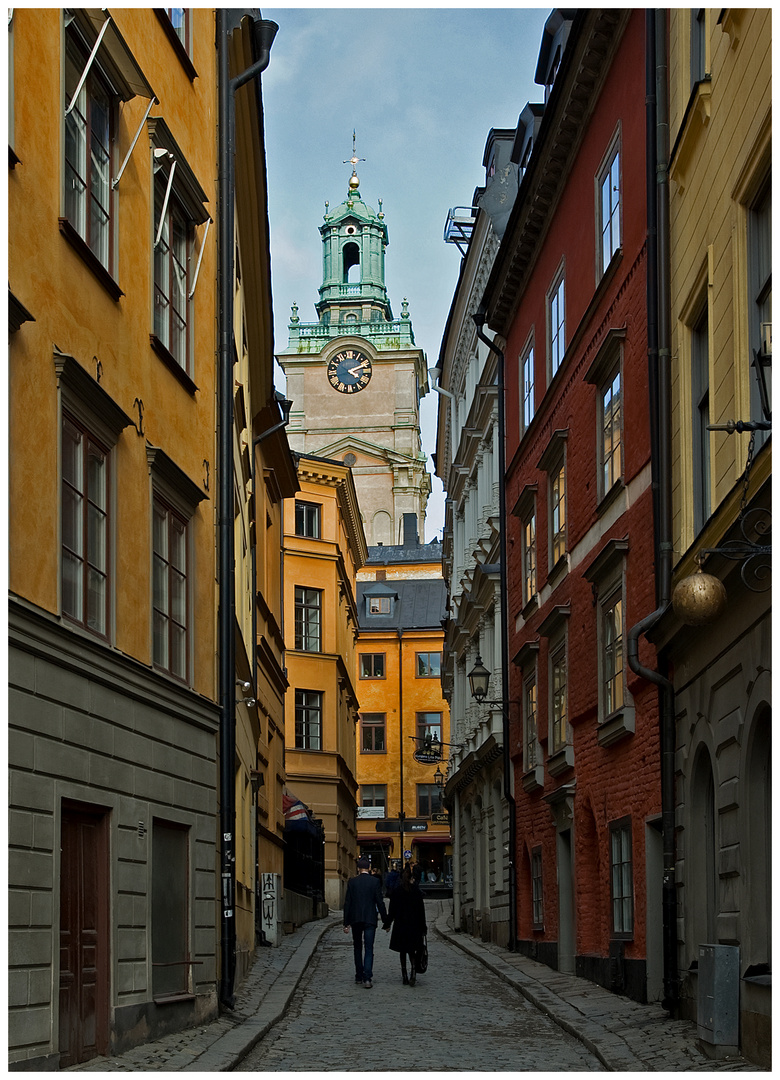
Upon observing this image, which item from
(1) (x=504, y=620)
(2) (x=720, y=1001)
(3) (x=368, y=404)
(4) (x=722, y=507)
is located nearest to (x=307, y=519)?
(1) (x=504, y=620)

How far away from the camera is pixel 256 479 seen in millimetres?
28406

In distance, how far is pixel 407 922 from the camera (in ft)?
67.8

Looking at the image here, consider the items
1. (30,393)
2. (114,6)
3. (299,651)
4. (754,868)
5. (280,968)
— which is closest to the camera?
(30,393)

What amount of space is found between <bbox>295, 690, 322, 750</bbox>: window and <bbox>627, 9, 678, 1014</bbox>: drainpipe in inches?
1306

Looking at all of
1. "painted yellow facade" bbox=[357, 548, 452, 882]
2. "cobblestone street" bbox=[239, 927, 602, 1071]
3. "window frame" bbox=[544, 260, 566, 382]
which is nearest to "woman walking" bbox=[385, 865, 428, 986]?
"cobblestone street" bbox=[239, 927, 602, 1071]

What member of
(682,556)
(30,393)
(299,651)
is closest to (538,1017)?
(682,556)

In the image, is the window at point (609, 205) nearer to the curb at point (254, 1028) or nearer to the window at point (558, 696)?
the window at point (558, 696)

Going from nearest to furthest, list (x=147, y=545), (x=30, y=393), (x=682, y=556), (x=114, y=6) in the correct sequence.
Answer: (x=30, y=393) < (x=114, y=6) < (x=147, y=545) < (x=682, y=556)

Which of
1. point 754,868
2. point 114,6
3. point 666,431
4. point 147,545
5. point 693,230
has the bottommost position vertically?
point 754,868

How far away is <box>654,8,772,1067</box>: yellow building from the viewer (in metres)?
11.2

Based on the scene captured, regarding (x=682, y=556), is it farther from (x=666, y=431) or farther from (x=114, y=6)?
(x=114, y=6)

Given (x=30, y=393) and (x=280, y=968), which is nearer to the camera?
(x=30, y=393)

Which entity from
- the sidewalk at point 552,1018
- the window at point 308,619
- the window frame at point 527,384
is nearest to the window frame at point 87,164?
the sidewalk at point 552,1018

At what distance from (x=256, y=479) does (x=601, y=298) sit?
34.5ft
